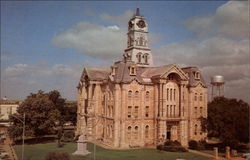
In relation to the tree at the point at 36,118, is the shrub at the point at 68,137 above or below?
below

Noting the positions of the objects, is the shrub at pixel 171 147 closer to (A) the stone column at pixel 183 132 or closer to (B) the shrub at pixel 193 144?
(A) the stone column at pixel 183 132

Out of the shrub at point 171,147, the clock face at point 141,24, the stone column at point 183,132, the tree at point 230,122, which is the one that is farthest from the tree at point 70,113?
the tree at point 230,122

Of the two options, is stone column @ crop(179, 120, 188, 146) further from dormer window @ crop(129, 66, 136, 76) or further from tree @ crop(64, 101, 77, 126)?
tree @ crop(64, 101, 77, 126)

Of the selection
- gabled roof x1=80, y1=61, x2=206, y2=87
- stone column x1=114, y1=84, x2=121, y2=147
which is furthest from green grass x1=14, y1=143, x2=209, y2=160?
gabled roof x1=80, y1=61, x2=206, y2=87

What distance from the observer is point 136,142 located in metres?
49.9

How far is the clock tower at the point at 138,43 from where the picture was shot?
66.2 meters

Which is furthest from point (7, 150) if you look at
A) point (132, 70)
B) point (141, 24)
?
point (141, 24)

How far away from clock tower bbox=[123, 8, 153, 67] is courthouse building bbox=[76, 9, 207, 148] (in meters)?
10.2

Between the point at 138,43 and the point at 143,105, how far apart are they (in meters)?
20.7

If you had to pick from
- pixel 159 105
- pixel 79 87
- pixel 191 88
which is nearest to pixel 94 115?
pixel 79 87

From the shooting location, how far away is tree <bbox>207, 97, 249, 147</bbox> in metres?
43.2

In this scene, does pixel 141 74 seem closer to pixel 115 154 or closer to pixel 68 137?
pixel 115 154

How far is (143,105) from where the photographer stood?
168 feet

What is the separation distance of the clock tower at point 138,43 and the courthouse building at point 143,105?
1021cm
